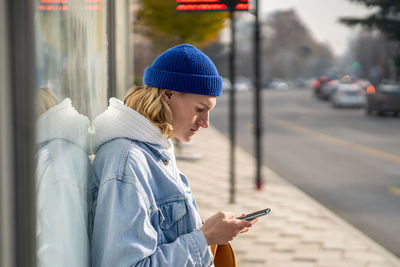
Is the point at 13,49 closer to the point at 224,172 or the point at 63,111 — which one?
the point at 63,111

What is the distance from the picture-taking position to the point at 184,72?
6.29 feet

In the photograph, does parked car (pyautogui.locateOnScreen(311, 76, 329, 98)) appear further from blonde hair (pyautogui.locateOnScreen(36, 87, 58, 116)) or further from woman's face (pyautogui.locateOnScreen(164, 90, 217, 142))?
blonde hair (pyautogui.locateOnScreen(36, 87, 58, 116))

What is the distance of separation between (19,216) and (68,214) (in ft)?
1.71

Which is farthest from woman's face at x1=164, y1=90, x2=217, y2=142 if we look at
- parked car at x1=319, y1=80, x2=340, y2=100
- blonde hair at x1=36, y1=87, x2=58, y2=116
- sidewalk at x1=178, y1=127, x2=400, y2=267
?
parked car at x1=319, y1=80, x2=340, y2=100

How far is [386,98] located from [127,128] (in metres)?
24.7

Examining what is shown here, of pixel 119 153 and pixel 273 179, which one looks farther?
pixel 273 179

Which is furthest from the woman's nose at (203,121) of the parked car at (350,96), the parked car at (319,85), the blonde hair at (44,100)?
the parked car at (319,85)

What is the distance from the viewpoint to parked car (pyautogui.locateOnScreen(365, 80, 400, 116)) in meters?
25.0

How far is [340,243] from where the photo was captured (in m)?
5.84

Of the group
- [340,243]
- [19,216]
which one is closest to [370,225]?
[340,243]

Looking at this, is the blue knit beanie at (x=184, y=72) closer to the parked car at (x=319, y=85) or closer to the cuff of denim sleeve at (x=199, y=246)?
the cuff of denim sleeve at (x=199, y=246)

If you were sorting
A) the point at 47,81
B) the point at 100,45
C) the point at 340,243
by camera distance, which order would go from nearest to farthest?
the point at 47,81 < the point at 100,45 < the point at 340,243

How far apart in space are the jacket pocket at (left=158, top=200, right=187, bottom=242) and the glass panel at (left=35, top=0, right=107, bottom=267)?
254 millimetres

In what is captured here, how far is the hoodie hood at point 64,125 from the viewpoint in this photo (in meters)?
1.48
